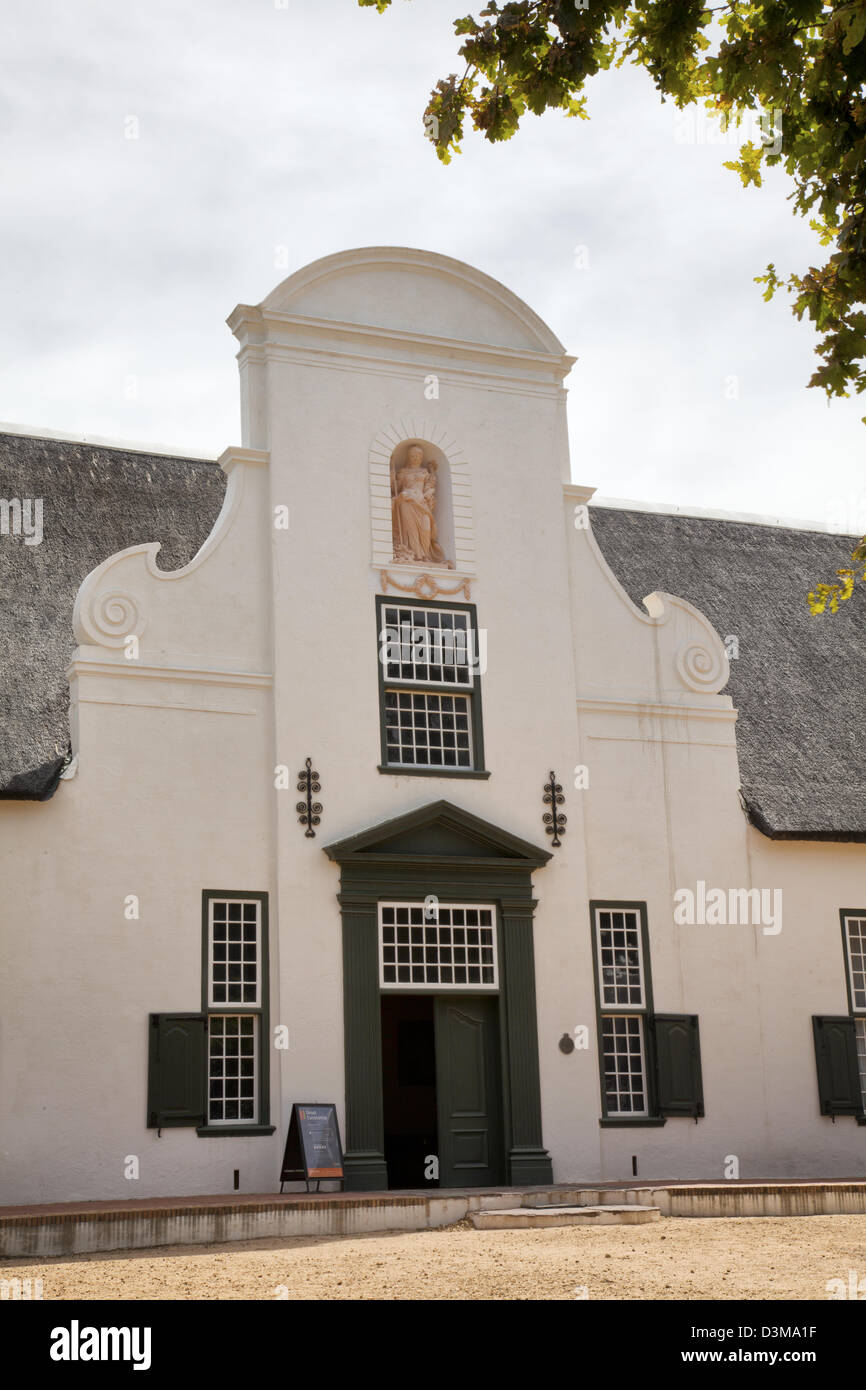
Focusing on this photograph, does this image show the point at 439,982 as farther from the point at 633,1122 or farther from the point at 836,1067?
the point at 836,1067

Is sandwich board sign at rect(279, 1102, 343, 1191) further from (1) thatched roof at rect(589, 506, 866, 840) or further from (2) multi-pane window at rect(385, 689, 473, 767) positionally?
(1) thatched roof at rect(589, 506, 866, 840)

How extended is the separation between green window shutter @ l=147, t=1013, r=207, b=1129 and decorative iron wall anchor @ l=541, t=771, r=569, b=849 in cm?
466

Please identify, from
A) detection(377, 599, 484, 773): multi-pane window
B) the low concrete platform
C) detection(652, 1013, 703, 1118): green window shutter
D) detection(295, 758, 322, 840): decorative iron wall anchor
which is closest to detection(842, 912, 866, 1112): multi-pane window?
detection(652, 1013, 703, 1118): green window shutter

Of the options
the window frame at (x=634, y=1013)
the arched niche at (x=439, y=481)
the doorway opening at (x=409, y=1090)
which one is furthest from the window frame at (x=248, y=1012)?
the arched niche at (x=439, y=481)

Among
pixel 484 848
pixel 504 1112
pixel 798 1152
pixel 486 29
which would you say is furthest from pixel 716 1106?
pixel 486 29

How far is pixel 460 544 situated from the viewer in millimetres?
18766

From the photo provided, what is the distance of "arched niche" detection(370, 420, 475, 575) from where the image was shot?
1833 centimetres

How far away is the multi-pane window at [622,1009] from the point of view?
703 inches

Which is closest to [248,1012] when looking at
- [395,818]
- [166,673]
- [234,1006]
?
[234,1006]

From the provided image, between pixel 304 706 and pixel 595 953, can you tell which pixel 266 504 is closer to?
pixel 304 706

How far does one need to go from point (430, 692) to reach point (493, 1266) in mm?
8389

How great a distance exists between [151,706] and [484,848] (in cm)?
399
